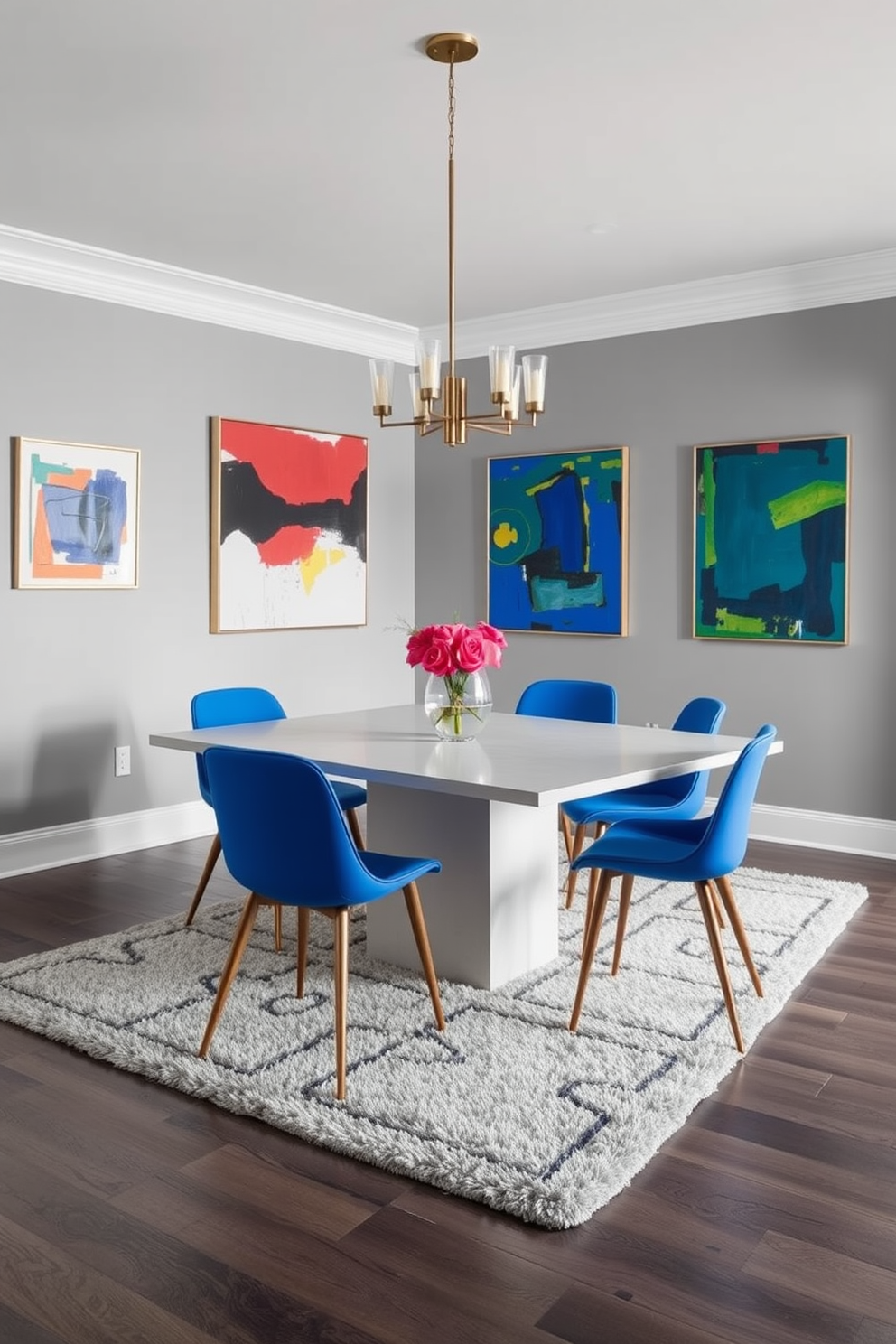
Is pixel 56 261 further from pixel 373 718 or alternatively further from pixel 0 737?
pixel 373 718

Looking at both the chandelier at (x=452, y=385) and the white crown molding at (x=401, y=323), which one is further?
the white crown molding at (x=401, y=323)

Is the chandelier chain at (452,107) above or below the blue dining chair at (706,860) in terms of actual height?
above

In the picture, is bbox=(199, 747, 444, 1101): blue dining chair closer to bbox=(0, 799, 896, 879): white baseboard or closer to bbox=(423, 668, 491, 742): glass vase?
bbox=(423, 668, 491, 742): glass vase

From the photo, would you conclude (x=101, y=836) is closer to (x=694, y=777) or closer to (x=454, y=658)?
(x=454, y=658)

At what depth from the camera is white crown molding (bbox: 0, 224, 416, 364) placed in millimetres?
4352

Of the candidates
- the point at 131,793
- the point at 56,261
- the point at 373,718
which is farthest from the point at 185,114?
the point at 131,793

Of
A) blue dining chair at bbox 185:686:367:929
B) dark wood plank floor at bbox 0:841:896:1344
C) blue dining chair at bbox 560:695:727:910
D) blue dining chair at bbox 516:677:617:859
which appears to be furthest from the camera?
blue dining chair at bbox 516:677:617:859

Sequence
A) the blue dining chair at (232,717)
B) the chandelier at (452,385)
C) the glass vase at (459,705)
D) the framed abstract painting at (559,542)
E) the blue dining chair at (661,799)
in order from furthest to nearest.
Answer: the framed abstract painting at (559,542) → the blue dining chair at (232,717) → the blue dining chair at (661,799) → the glass vase at (459,705) → the chandelier at (452,385)

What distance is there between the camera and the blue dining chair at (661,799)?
351 cm

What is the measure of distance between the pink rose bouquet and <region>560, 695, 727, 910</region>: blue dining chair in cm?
47

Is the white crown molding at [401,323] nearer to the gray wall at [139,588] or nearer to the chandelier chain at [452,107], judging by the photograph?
the gray wall at [139,588]

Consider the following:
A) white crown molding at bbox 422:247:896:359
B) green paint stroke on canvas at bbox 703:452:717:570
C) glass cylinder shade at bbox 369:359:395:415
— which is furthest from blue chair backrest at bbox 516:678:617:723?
white crown molding at bbox 422:247:896:359

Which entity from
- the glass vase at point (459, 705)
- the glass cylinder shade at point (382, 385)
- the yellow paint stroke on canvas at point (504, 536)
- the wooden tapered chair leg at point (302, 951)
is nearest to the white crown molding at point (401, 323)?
the yellow paint stroke on canvas at point (504, 536)

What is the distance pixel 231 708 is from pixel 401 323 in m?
2.68
